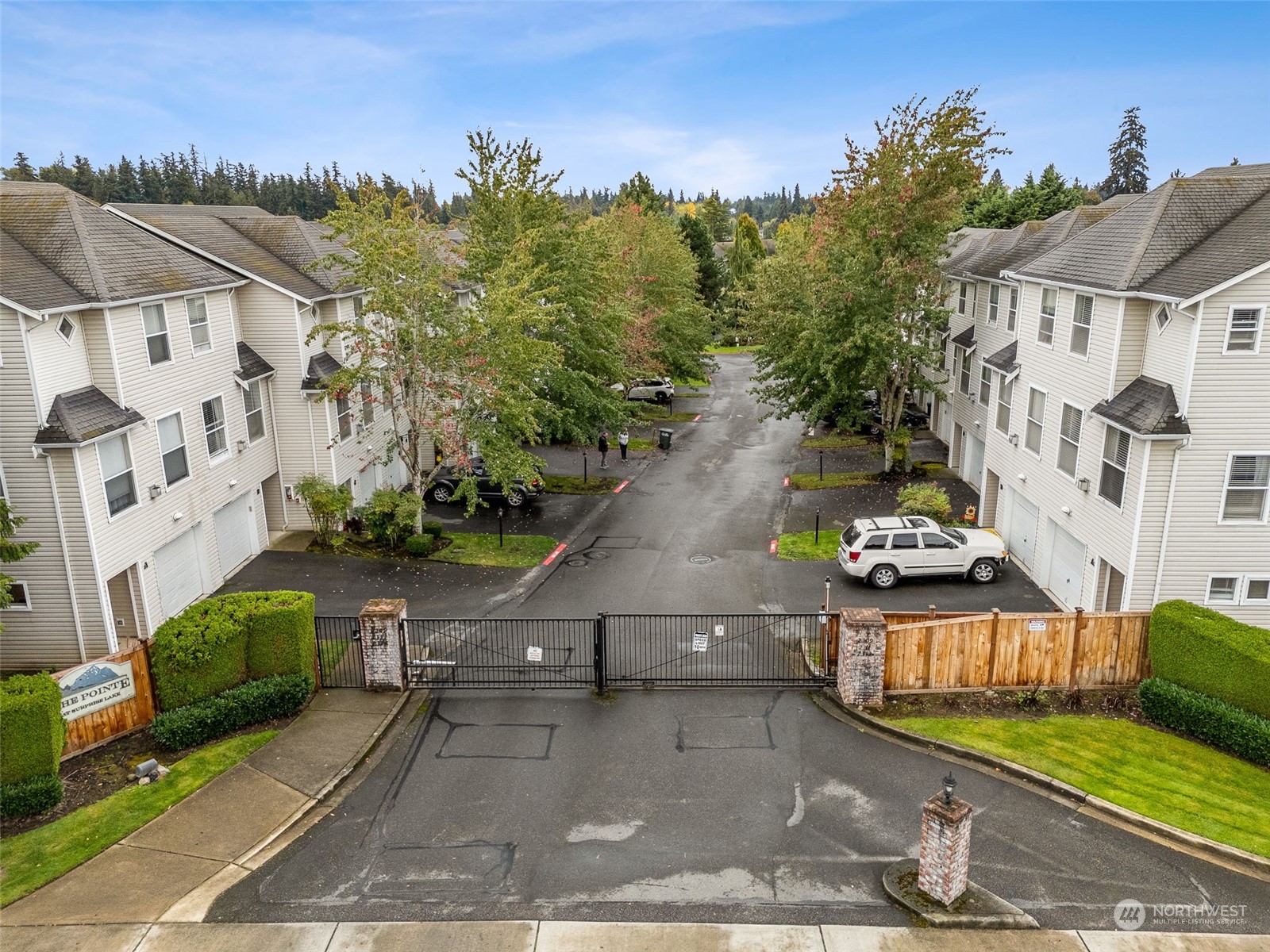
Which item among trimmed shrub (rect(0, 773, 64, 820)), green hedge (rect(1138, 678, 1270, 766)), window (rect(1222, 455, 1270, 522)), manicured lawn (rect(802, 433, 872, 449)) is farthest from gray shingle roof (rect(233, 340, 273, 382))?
manicured lawn (rect(802, 433, 872, 449))

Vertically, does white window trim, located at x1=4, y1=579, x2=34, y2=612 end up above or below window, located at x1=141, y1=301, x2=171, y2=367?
below

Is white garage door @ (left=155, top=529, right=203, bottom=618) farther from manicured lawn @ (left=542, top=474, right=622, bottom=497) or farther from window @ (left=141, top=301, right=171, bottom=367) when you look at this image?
manicured lawn @ (left=542, top=474, right=622, bottom=497)

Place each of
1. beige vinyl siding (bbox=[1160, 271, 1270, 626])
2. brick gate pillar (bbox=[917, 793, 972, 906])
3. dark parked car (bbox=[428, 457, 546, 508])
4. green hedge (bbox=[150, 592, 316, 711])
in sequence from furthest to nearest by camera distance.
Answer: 1. dark parked car (bbox=[428, 457, 546, 508])
2. beige vinyl siding (bbox=[1160, 271, 1270, 626])
3. green hedge (bbox=[150, 592, 316, 711])
4. brick gate pillar (bbox=[917, 793, 972, 906])

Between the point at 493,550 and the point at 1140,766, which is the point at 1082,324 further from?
the point at 493,550

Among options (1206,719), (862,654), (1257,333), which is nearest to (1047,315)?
(1257,333)

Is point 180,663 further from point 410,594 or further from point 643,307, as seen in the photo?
point 643,307

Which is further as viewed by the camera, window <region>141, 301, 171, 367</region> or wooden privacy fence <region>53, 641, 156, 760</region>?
window <region>141, 301, 171, 367</region>
